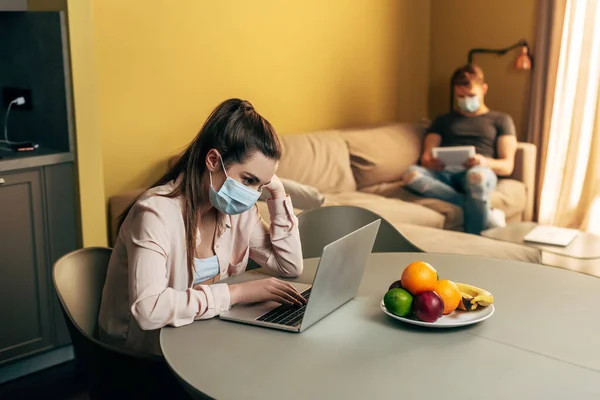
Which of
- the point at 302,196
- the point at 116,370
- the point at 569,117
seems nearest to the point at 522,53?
the point at 569,117

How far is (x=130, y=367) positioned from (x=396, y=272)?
29.4 inches

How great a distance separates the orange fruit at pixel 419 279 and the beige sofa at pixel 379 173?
6.70ft

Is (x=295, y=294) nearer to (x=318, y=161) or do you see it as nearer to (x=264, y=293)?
(x=264, y=293)

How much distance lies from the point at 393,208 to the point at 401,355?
8.40 ft

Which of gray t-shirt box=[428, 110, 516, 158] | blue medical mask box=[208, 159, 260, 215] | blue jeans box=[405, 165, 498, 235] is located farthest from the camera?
gray t-shirt box=[428, 110, 516, 158]

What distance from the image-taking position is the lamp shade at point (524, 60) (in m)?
5.03

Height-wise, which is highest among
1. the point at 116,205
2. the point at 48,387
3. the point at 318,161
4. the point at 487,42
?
the point at 487,42

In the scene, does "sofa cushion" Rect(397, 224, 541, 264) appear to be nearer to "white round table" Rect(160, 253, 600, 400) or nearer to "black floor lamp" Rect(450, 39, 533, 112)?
"white round table" Rect(160, 253, 600, 400)

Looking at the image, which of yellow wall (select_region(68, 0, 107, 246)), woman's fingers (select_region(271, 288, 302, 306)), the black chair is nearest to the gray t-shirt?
yellow wall (select_region(68, 0, 107, 246))

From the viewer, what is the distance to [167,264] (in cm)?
184

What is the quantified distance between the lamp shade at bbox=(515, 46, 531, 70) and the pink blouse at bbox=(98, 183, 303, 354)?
3399 mm

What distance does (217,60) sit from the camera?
13.1 feet

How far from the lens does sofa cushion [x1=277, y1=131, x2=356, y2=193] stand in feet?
13.6

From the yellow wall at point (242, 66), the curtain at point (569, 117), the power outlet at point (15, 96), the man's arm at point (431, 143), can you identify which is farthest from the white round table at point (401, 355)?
the curtain at point (569, 117)
